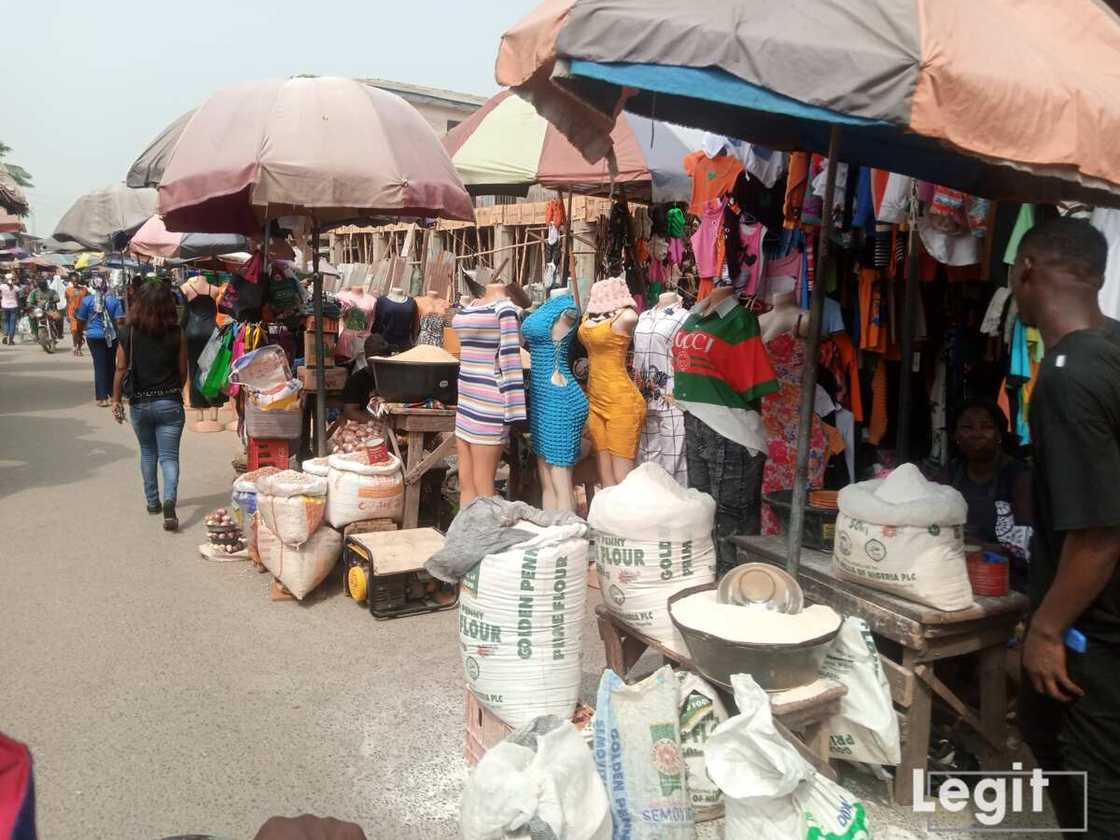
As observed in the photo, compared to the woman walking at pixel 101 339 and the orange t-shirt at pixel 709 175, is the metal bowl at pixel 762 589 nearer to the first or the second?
the orange t-shirt at pixel 709 175

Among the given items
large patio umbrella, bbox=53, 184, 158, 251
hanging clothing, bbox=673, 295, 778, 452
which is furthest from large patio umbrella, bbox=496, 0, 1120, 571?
large patio umbrella, bbox=53, 184, 158, 251

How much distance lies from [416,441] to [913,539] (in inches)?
162

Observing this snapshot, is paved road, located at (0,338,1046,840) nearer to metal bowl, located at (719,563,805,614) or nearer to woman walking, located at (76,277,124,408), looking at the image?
metal bowl, located at (719,563,805,614)

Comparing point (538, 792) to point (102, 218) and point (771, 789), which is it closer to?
point (771, 789)

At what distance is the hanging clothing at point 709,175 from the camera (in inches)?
242

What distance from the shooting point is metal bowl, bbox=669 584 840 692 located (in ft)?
9.59

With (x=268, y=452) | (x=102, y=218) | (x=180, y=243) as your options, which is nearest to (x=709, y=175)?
(x=268, y=452)

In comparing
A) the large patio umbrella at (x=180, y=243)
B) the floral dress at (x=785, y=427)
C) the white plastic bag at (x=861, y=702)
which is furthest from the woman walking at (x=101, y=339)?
the white plastic bag at (x=861, y=702)

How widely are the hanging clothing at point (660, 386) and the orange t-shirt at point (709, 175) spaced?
32.9 inches

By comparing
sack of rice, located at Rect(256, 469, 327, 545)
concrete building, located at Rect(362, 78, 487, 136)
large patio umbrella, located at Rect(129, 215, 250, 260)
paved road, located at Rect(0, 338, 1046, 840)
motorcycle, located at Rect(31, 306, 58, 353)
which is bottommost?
motorcycle, located at Rect(31, 306, 58, 353)

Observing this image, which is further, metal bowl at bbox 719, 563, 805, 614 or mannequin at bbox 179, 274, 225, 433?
mannequin at bbox 179, 274, 225, 433

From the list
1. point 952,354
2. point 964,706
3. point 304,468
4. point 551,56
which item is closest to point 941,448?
point 952,354

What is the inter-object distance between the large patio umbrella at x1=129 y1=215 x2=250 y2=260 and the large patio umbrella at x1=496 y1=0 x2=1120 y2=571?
31.0 feet

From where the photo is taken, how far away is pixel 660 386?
6.32m
